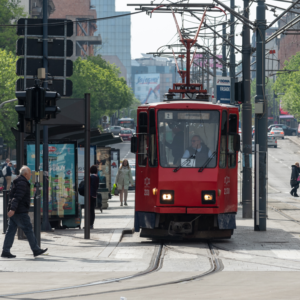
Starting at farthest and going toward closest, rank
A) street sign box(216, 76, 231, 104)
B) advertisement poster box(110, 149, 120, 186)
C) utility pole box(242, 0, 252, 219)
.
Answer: advertisement poster box(110, 149, 120, 186), street sign box(216, 76, 231, 104), utility pole box(242, 0, 252, 219)

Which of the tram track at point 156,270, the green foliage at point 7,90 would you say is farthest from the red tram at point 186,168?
the green foliage at point 7,90

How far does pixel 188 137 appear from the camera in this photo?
43.9 feet

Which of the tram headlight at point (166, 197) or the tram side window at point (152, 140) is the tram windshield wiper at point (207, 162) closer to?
the tram headlight at point (166, 197)

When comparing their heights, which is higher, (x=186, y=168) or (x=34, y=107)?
(x=34, y=107)

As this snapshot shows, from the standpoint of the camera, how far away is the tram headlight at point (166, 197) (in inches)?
514

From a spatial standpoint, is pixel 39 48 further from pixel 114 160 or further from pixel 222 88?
pixel 114 160

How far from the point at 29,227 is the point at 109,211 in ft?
36.8

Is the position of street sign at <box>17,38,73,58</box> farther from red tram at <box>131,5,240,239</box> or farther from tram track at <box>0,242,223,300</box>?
tram track at <box>0,242,223,300</box>

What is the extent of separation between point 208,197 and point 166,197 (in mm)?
822

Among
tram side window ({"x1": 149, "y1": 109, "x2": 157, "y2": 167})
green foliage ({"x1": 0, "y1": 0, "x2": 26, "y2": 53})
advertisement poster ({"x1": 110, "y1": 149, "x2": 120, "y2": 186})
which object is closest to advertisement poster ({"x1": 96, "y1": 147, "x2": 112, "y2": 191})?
advertisement poster ({"x1": 110, "y1": 149, "x2": 120, "y2": 186})

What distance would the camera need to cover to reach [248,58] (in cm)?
1944

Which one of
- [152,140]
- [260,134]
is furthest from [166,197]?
[260,134]

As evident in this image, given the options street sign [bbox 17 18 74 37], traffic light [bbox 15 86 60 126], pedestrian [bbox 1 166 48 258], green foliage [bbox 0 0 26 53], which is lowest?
pedestrian [bbox 1 166 48 258]

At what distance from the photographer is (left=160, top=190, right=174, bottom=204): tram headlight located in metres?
13.1
